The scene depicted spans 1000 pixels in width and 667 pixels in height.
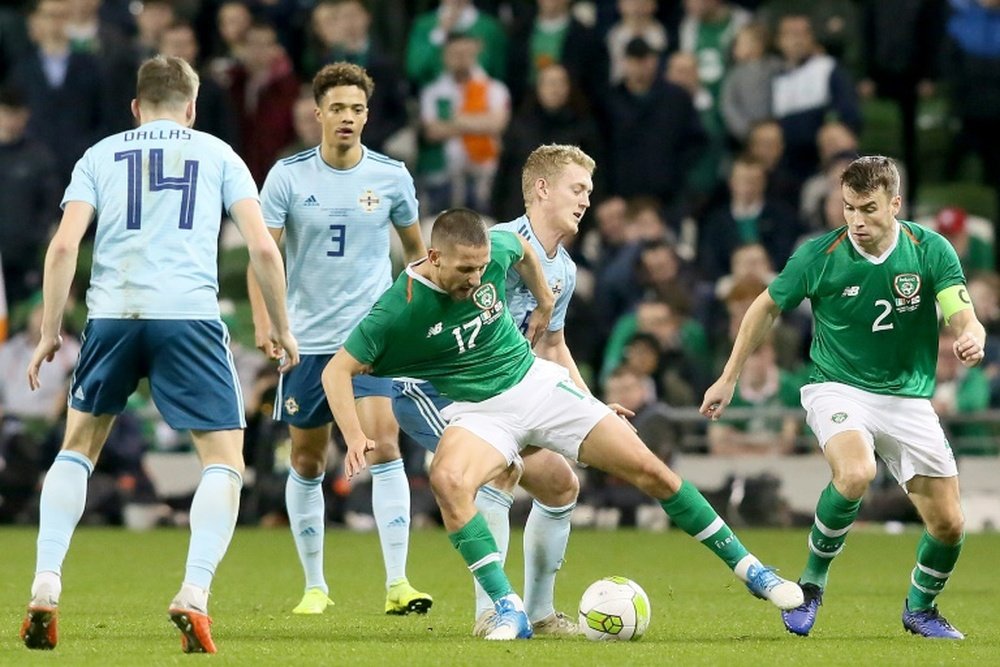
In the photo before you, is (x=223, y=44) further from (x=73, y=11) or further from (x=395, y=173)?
(x=395, y=173)

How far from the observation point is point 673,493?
27.9 ft

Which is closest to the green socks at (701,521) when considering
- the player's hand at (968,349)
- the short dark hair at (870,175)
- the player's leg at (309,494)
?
the player's hand at (968,349)

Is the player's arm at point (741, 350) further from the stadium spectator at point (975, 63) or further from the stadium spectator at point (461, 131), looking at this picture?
the stadium spectator at point (975, 63)

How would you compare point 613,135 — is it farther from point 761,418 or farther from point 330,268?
point 330,268

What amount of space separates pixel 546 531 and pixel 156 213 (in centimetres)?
228

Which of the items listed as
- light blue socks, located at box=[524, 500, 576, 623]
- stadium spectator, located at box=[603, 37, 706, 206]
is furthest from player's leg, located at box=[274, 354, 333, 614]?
stadium spectator, located at box=[603, 37, 706, 206]

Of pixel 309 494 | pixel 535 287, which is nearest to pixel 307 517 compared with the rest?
pixel 309 494

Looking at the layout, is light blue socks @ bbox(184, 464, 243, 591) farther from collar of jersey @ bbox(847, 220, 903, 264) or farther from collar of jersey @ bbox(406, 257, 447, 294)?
collar of jersey @ bbox(847, 220, 903, 264)

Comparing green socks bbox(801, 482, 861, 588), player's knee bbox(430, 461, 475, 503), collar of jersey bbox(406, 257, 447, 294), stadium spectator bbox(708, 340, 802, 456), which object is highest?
collar of jersey bbox(406, 257, 447, 294)

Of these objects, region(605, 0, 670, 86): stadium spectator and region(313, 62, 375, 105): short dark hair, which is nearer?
region(313, 62, 375, 105): short dark hair

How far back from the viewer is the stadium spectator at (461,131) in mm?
19016

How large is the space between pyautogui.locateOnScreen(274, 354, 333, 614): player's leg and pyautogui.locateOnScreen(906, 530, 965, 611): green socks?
303cm

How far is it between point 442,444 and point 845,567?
5513mm

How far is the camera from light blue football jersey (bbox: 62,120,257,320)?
8070 mm
